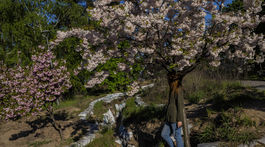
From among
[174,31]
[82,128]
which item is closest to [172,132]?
[174,31]

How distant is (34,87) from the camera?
20.6 ft

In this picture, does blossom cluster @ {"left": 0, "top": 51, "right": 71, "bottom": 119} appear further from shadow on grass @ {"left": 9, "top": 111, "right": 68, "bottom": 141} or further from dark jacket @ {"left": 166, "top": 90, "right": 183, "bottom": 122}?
dark jacket @ {"left": 166, "top": 90, "right": 183, "bottom": 122}

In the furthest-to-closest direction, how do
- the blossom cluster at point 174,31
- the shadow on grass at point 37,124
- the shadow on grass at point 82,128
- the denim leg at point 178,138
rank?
the shadow on grass at point 37,124 < the shadow on grass at point 82,128 < the denim leg at point 178,138 < the blossom cluster at point 174,31

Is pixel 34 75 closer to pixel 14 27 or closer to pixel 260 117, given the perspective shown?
pixel 260 117

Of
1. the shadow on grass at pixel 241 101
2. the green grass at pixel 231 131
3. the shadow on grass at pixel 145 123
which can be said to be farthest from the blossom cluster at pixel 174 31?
the shadow on grass at pixel 145 123

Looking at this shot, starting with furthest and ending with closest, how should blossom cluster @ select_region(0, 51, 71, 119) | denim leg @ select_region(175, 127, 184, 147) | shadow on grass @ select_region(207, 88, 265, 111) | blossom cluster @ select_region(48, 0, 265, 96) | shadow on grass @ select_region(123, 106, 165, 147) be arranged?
blossom cluster @ select_region(0, 51, 71, 119) → shadow on grass @ select_region(123, 106, 165, 147) → shadow on grass @ select_region(207, 88, 265, 111) → denim leg @ select_region(175, 127, 184, 147) → blossom cluster @ select_region(48, 0, 265, 96)

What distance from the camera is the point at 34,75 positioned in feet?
21.1

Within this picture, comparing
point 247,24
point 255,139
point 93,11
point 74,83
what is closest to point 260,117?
point 255,139

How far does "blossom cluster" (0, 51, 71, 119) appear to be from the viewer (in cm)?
627

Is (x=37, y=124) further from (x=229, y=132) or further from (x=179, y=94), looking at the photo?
(x=229, y=132)

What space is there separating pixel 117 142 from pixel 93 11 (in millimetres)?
4105

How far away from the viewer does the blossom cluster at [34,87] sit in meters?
6.27

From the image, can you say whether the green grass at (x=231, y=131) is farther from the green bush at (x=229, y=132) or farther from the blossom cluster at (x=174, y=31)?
the blossom cluster at (x=174, y=31)

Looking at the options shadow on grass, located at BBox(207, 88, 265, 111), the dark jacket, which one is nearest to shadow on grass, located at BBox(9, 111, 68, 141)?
the dark jacket
